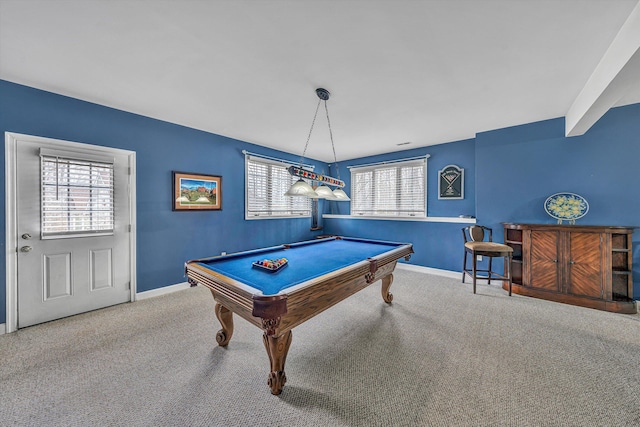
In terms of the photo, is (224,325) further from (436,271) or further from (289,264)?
(436,271)

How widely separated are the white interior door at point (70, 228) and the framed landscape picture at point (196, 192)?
0.59 meters

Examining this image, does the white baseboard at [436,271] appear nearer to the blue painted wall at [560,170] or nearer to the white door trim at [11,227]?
the blue painted wall at [560,170]

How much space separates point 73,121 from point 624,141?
6.80 metres

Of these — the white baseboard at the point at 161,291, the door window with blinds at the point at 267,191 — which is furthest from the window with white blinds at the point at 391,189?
the white baseboard at the point at 161,291

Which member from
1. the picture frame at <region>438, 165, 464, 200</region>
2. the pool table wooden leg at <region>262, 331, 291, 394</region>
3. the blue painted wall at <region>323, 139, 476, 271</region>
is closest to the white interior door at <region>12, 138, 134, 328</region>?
the pool table wooden leg at <region>262, 331, 291, 394</region>

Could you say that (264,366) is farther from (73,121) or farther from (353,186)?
(353,186)

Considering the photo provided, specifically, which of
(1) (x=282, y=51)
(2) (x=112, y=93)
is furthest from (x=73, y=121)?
(1) (x=282, y=51)

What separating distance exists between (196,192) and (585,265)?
555 cm

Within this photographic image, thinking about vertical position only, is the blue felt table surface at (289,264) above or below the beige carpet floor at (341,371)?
above

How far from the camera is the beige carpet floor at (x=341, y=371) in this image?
1431 mm

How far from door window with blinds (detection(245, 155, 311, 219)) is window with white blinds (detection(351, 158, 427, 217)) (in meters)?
1.55

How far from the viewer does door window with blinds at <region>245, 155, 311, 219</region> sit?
455cm

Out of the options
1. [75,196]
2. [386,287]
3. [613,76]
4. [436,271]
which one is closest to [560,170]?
[613,76]

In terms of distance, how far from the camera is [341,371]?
71.8 inches
